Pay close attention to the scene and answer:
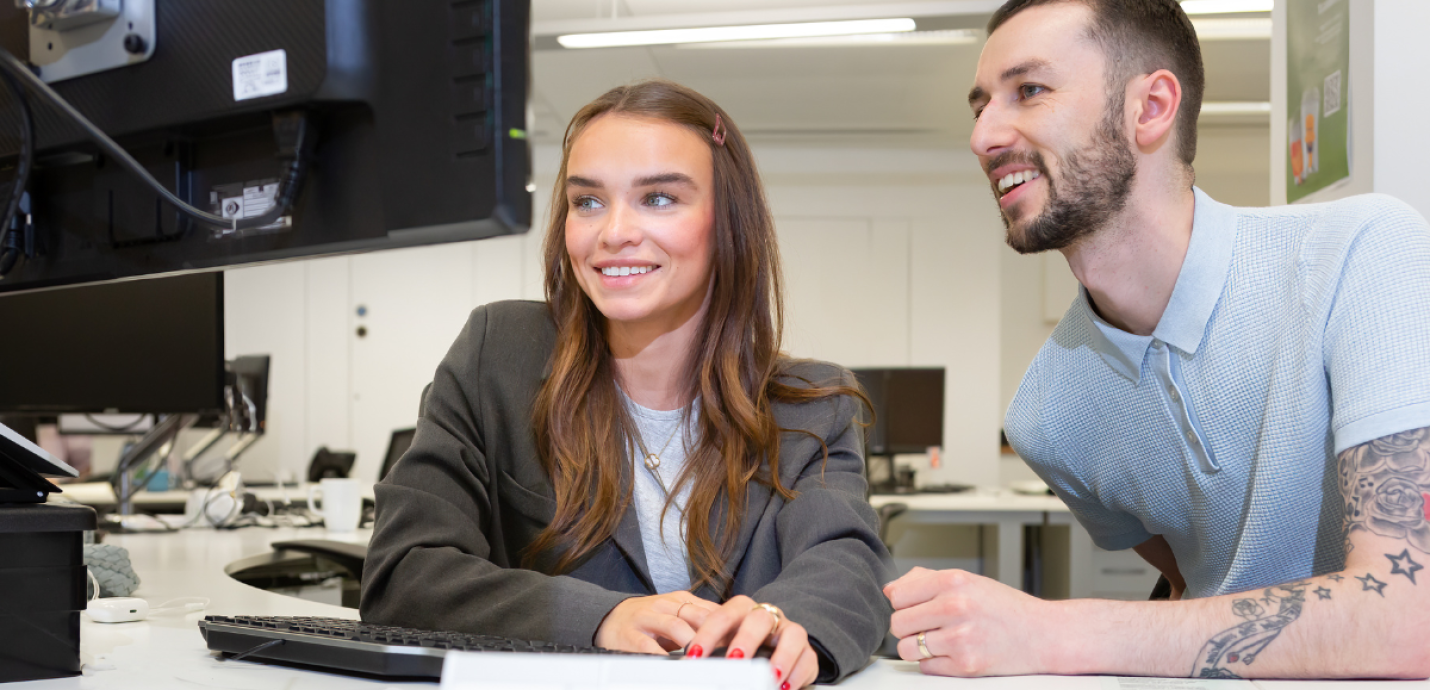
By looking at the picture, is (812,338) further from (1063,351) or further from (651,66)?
(1063,351)

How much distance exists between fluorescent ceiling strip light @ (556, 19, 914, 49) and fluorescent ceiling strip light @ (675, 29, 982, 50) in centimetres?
52

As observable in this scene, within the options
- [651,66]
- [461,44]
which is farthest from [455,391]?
[651,66]

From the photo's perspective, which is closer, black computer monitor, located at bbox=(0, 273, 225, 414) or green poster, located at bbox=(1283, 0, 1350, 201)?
green poster, located at bbox=(1283, 0, 1350, 201)

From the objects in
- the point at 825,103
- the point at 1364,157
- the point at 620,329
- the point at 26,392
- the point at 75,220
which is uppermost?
the point at 825,103

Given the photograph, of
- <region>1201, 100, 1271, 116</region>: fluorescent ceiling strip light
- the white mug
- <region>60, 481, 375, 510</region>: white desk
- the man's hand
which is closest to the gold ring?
the man's hand

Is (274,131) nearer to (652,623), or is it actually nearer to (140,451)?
(652,623)

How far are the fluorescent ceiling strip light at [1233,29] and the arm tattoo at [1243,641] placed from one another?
4164mm

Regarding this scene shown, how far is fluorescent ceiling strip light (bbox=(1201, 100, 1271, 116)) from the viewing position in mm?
5527

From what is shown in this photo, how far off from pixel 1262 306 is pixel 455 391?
0.94 metres

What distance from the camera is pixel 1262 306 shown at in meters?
1.12

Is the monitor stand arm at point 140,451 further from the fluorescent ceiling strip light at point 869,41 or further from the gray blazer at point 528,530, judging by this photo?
the fluorescent ceiling strip light at point 869,41

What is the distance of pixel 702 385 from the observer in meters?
1.26

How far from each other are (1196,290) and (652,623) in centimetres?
74

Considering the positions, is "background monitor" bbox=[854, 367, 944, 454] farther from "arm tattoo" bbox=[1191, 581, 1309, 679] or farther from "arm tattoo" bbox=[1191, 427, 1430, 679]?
"arm tattoo" bbox=[1191, 581, 1309, 679]
